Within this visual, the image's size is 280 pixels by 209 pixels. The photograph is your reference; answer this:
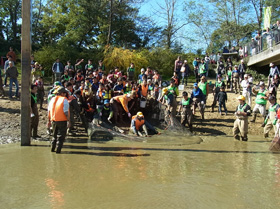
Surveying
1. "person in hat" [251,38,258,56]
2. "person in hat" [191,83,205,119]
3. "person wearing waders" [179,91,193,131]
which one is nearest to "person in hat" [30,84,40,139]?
"person wearing waders" [179,91,193,131]

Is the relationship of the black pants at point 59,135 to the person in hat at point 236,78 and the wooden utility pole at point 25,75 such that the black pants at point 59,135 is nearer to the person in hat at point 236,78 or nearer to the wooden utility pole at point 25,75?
the wooden utility pole at point 25,75

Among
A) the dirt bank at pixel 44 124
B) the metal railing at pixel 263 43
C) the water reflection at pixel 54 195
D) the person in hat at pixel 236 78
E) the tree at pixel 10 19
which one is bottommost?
the water reflection at pixel 54 195

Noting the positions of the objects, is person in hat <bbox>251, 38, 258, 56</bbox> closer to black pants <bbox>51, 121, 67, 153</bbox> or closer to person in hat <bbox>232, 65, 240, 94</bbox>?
person in hat <bbox>232, 65, 240, 94</bbox>

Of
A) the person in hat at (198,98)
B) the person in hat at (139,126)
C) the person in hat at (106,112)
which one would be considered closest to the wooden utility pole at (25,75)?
the person in hat at (106,112)

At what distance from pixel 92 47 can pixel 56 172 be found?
27.5 meters

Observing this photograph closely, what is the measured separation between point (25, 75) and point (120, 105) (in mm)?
4245

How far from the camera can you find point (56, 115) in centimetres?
857

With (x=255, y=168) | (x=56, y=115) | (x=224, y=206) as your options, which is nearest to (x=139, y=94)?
(x=56, y=115)

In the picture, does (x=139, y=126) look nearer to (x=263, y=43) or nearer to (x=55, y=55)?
→ (x=55, y=55)

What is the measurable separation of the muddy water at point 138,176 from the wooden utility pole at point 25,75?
521 millimetres

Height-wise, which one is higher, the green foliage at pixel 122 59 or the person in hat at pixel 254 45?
the person in hat at pixel 254 45

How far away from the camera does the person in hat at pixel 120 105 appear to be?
12.4 meters

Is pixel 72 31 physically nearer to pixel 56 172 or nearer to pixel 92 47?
pixel 92 47

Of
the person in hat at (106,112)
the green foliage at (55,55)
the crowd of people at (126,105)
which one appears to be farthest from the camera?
the green foliage at (55,55)
